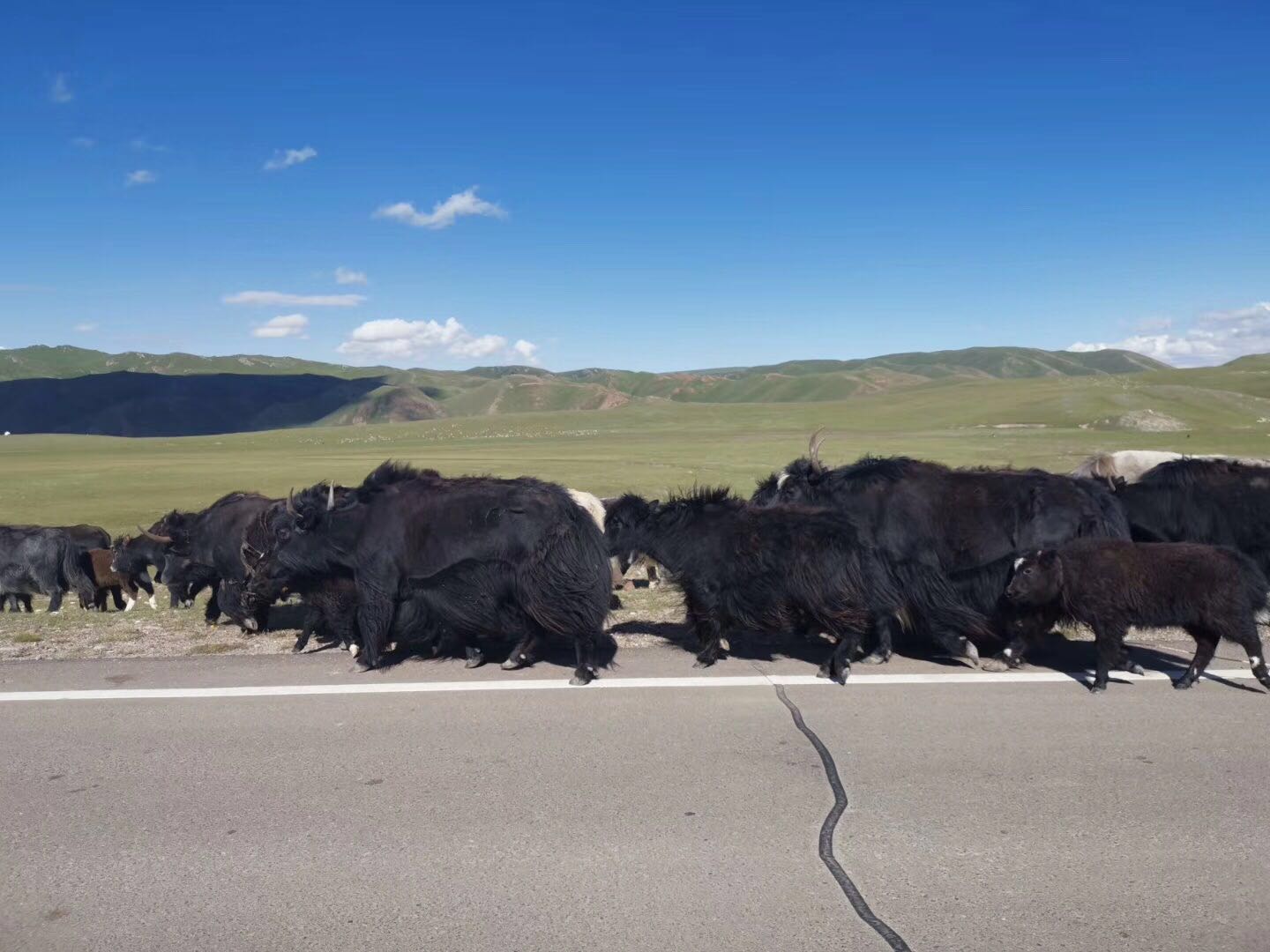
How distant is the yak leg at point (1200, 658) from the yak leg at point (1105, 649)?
0.49 meters

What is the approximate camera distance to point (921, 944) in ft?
11.8

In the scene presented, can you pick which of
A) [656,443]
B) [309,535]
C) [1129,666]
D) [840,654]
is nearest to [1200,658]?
[1129,666]

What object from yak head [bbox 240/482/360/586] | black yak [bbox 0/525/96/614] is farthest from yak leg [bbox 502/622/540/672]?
black yak [bbox 0/525/96/614]

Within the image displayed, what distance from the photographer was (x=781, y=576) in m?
8.00

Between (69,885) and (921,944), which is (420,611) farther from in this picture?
(921,944)

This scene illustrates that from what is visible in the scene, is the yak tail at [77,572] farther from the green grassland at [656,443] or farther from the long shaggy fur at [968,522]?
the long shaggy fur at [968,522]

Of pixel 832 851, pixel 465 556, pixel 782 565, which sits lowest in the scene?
pixel 832 851

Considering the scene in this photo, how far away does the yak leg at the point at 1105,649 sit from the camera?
6945mm

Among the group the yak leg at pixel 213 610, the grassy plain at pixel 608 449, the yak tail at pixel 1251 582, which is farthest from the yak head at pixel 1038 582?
the yak leg at pixel 213 610

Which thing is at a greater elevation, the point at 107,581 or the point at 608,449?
the point at 107,581

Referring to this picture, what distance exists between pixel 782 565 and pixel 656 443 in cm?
5612

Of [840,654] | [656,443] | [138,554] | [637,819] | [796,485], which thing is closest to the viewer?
[637,819]

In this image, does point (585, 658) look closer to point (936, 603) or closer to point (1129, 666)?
point (936, 603)

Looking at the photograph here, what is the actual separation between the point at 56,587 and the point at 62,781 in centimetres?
990
